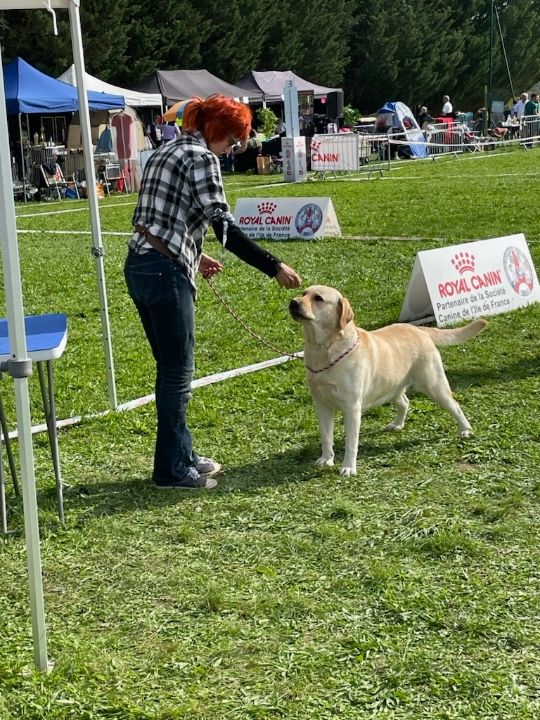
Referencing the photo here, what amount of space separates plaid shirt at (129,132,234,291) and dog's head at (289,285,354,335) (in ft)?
2.19

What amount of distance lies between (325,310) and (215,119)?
113 centimetres

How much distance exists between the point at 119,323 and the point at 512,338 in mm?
3696

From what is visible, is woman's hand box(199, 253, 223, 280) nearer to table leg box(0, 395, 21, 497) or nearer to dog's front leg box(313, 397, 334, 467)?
dog's front leg box(313, 397, 334, 467)

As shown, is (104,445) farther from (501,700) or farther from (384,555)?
(501,700)

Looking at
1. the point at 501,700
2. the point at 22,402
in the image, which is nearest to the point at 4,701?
the point at 22,402

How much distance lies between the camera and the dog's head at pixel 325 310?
4.84m

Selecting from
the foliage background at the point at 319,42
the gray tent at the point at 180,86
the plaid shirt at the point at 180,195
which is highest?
the foliage background at the point at 319,42

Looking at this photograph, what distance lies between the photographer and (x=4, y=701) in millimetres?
3049

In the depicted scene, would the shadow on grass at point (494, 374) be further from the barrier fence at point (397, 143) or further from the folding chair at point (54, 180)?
the barrier fence at point (397, 143)

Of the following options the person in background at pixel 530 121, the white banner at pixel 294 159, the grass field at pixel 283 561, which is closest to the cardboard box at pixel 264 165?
the white banner at pixel 294 159

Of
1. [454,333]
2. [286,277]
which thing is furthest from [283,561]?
[454,333]

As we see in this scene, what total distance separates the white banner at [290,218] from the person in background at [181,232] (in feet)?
30.2

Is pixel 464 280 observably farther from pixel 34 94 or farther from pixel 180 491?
pixel 34 94

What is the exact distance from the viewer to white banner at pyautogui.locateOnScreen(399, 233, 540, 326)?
8.09 m
